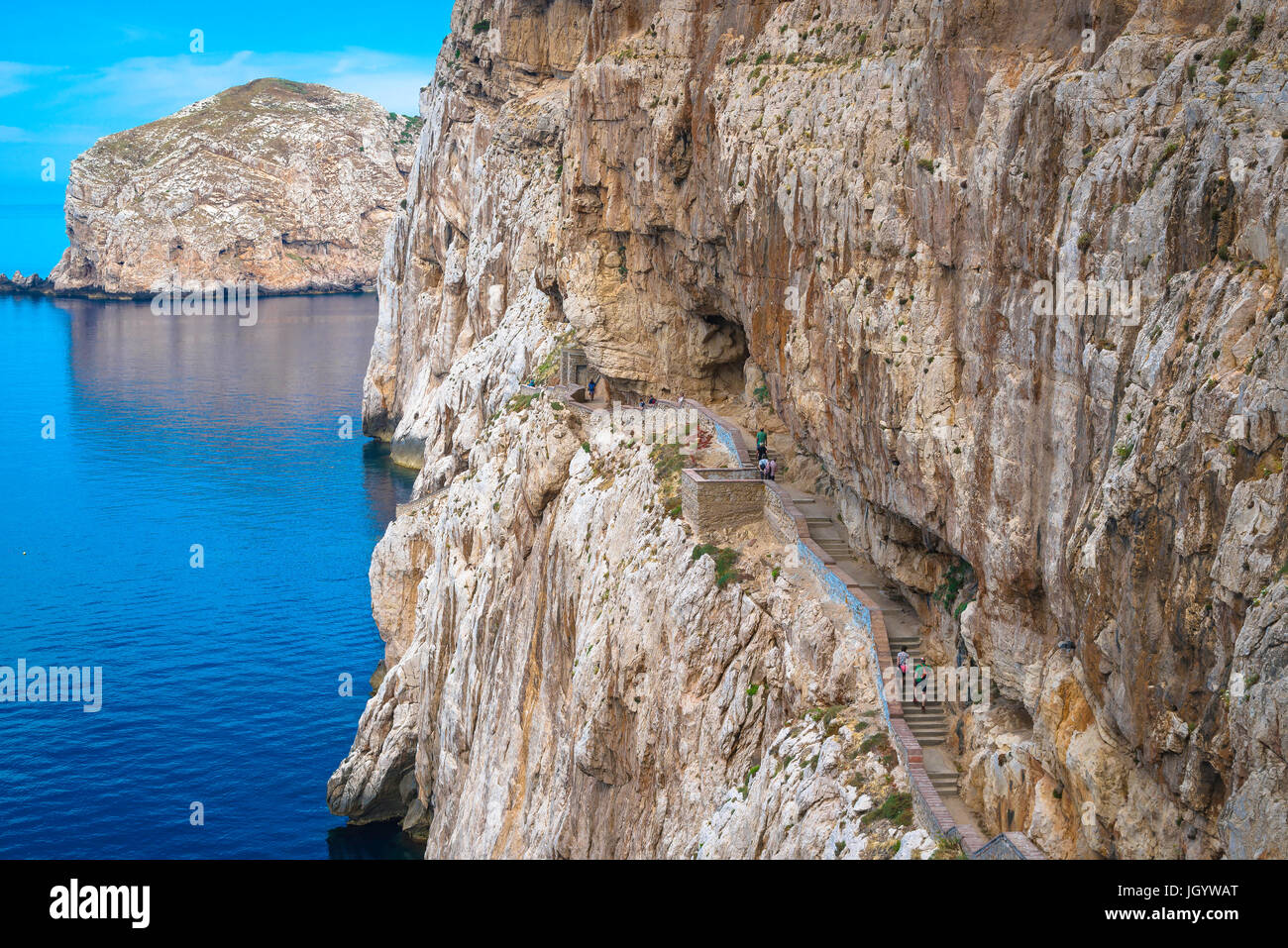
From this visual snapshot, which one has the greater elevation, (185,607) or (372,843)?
(185,607)

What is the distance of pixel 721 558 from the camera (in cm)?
3425

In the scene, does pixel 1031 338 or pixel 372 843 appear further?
pixel 372 843

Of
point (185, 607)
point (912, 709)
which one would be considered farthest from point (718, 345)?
point (185, 607)

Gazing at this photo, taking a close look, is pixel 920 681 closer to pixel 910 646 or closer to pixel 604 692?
pixel 910 646

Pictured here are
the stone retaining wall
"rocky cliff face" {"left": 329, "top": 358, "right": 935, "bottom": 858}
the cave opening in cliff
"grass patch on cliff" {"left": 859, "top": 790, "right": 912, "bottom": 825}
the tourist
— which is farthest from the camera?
the cave opening in cliff

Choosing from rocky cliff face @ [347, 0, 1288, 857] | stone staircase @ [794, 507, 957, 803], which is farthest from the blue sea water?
stone staircase @ [794, 507, 957, 803]

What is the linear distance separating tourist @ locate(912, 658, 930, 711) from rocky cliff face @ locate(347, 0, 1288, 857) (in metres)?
1.17

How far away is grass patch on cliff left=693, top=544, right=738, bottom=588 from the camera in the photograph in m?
33.3

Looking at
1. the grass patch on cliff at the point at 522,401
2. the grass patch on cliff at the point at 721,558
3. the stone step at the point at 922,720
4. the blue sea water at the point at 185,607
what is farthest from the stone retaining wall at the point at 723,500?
the blue sea water at the point at 185,607

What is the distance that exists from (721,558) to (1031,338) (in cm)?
1456

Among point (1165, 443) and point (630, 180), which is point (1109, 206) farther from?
point (630, 180)

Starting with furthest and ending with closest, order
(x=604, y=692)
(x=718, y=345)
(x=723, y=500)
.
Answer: (x=718, y=345), (x=604, y=692), (x=723, y=500)

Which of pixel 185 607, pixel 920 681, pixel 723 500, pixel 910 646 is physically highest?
pixel 723 500

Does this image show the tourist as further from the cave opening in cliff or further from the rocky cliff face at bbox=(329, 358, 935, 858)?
the cave opening in cliff
